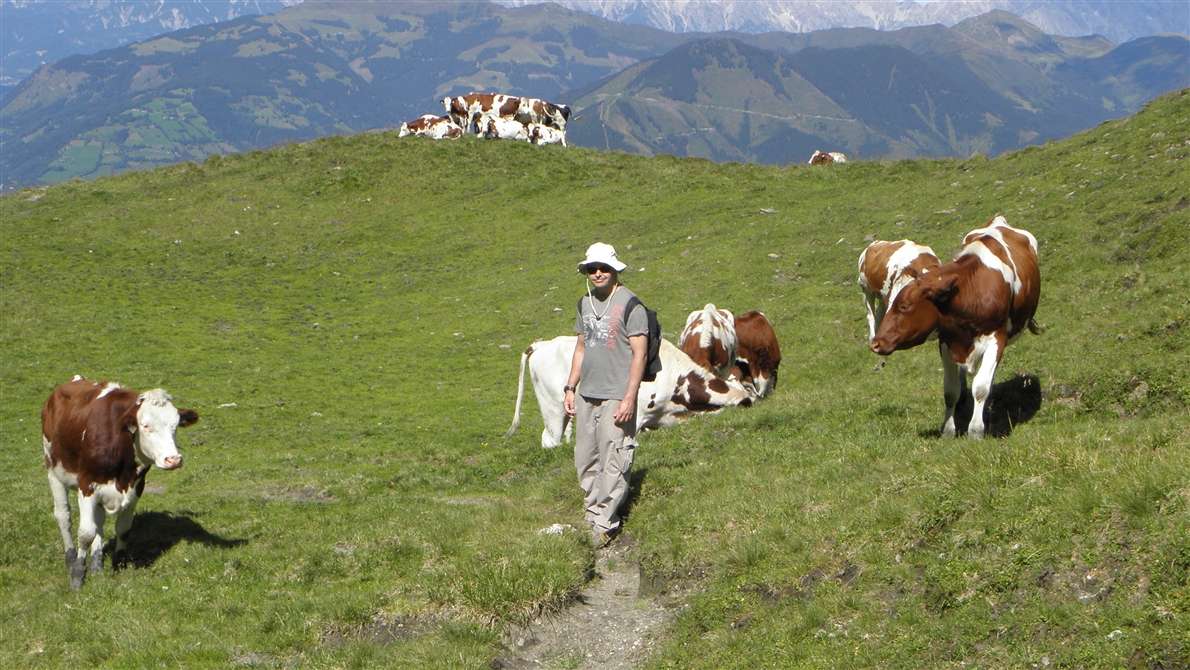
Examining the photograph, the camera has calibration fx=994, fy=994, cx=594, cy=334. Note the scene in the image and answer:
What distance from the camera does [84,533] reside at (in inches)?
466

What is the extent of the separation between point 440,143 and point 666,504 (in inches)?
1516

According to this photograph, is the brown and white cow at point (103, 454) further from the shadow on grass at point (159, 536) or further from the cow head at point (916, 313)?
the cow head at point (916, 313)

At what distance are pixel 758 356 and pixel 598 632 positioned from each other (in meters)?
12.7

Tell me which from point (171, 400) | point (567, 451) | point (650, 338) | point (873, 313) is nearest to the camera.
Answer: point (650, 338)

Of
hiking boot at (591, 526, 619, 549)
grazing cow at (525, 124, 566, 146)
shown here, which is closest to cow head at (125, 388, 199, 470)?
hiking boot at (591, 526, 619, 549)

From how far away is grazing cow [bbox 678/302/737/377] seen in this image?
20.5m

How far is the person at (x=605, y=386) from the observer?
10984 millimetres

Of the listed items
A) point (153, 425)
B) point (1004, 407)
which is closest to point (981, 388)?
point (1004, 407)

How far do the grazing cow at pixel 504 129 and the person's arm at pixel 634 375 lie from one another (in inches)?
1593

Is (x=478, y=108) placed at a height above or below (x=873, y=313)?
below

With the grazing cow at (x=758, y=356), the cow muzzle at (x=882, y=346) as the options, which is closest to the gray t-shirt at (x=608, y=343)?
the cow muzzle at (x=882, y=346)

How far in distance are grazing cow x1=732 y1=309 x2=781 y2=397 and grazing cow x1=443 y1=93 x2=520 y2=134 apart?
104ft

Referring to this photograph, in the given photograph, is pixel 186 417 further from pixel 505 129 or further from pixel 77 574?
pixel 505 129

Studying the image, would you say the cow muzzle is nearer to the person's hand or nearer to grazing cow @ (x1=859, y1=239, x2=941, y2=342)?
the person's hand
